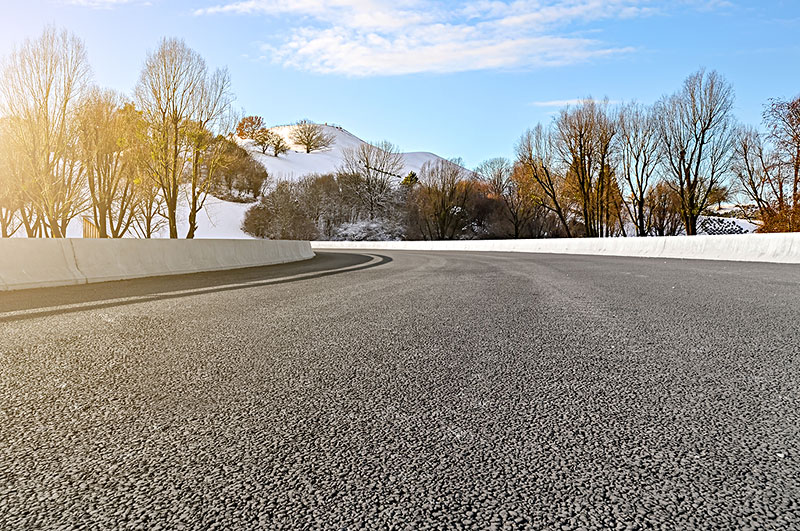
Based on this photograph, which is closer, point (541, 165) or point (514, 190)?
point (541, 165)

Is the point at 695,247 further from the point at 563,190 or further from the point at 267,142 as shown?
the point at 267,142

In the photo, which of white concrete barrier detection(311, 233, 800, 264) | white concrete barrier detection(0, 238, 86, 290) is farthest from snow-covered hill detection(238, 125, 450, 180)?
white concrete barrier detection(0, 238, 86, 290)

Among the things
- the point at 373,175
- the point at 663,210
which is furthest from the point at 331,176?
the point at 663,210

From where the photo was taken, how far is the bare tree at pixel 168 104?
1062 inches

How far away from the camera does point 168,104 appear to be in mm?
27203

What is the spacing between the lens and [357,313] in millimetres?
6340

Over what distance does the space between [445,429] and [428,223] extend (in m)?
71.6

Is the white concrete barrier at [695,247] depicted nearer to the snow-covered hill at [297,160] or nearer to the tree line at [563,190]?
the tree line at [563,190]

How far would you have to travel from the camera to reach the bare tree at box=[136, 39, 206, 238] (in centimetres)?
2697

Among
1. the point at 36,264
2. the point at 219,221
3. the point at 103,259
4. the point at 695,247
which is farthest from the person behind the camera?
the point at 219,221

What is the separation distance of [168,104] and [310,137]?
436 feet

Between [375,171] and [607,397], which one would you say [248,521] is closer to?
[607,397]

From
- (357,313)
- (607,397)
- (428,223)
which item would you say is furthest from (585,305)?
(428,223)

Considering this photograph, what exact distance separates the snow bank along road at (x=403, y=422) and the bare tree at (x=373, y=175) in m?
Answer: 77.6
